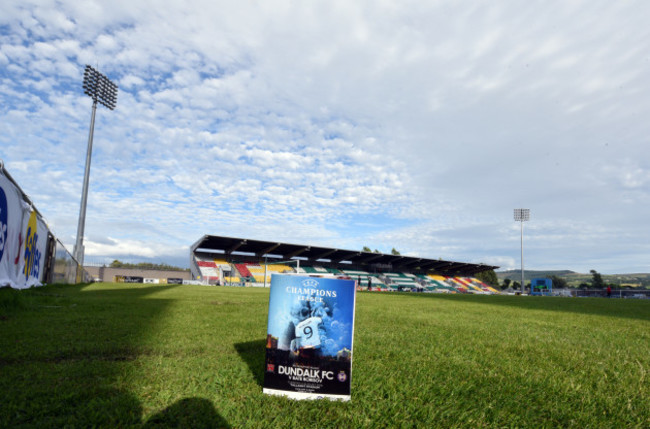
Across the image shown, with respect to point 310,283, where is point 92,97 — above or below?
above

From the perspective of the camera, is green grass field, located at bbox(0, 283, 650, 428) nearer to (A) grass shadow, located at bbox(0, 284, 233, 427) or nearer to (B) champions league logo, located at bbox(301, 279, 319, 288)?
(A) grass shadow, located at bbox(0, 284, 233, 427)

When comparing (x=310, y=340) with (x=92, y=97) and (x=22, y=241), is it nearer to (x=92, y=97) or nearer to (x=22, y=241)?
(x=22, y=241)

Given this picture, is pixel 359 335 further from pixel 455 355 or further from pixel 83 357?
pixel 83 357

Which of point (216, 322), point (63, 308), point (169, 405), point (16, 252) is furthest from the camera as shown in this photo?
point (16, 252)

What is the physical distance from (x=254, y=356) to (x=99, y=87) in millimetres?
53264

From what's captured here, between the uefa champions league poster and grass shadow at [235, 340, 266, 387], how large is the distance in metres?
0.33

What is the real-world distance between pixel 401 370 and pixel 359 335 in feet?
5.86

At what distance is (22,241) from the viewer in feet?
34.6

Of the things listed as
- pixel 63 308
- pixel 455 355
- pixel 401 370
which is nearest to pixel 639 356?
pixel 455 355

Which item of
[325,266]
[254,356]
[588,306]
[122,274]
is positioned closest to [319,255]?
[325,266]

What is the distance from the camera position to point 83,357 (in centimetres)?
334

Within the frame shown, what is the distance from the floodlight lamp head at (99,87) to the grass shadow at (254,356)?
5126 cm

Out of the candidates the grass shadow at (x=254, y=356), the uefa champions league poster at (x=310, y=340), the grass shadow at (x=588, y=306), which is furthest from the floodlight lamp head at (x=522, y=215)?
the uefa champions league poster at (x=310, y=340)

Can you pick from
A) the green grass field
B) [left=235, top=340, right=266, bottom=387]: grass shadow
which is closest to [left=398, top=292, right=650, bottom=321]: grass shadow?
the green grass field
